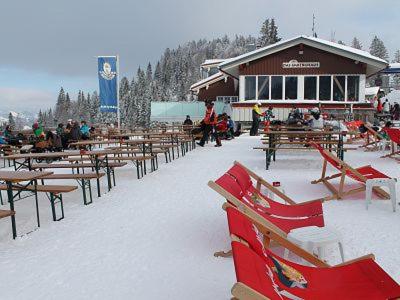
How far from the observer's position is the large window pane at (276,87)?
82.4 feet

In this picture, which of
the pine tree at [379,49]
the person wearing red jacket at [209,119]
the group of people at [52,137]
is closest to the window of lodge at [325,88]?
the person wearing red jacket at [209,119]

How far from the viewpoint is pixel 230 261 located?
14.1 ft

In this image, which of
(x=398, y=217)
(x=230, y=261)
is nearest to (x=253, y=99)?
(x=398, y=217)

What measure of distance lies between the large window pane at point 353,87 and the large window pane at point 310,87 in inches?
75.5

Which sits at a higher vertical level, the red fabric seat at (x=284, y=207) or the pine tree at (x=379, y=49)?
the pine tree at (x=379, y=49)

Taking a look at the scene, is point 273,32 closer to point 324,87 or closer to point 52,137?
point 324,87

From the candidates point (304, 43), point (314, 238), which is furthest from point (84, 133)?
point (314, 238)

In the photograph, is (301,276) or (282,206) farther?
(282,206)

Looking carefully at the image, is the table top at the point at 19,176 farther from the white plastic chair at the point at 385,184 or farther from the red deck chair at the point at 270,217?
the white plastic chair at the point at 385,184

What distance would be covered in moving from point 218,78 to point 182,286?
33.0 m

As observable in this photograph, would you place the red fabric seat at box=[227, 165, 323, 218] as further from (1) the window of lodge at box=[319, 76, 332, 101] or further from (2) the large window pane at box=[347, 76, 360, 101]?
(2) the large window pane at box=[347, 76, 360, 101]

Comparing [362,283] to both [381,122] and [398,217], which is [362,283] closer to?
[398,217]

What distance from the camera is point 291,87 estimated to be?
2512cm

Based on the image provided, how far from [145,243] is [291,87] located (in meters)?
21.6
